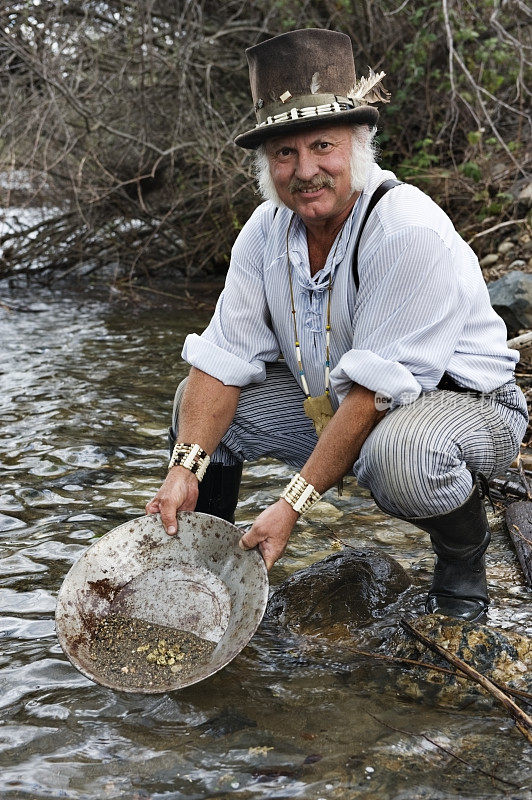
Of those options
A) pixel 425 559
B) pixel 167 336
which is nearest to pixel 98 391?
pixel 167 336

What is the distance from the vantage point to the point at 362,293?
2.56 m

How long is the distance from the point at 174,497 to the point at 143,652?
444mm

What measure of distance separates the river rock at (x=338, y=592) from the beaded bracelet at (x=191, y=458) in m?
0.49

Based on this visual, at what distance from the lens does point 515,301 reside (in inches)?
219

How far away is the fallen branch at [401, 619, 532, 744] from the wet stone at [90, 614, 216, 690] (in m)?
0.58

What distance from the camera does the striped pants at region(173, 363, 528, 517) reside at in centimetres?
243

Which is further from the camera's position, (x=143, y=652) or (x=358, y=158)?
(x=358, y=158)

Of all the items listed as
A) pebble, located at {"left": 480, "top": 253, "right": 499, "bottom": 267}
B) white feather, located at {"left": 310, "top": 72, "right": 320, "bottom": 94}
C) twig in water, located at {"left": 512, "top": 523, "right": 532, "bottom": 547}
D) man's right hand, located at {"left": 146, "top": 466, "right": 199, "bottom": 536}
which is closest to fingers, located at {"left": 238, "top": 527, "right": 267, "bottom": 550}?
man's right hand, located at {"left": 146, "top": 466, "right": 199, "bottom": 536}

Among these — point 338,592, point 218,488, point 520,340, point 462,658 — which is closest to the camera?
point 462,658

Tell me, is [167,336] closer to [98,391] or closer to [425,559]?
[98,391]

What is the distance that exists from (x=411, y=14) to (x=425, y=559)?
6.03 m

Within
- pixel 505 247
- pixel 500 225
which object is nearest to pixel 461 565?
pixel 500 225

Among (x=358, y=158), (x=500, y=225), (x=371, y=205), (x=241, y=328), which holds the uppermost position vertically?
(x=500, y=225)

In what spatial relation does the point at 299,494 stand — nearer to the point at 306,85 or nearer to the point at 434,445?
the point at 434,445
